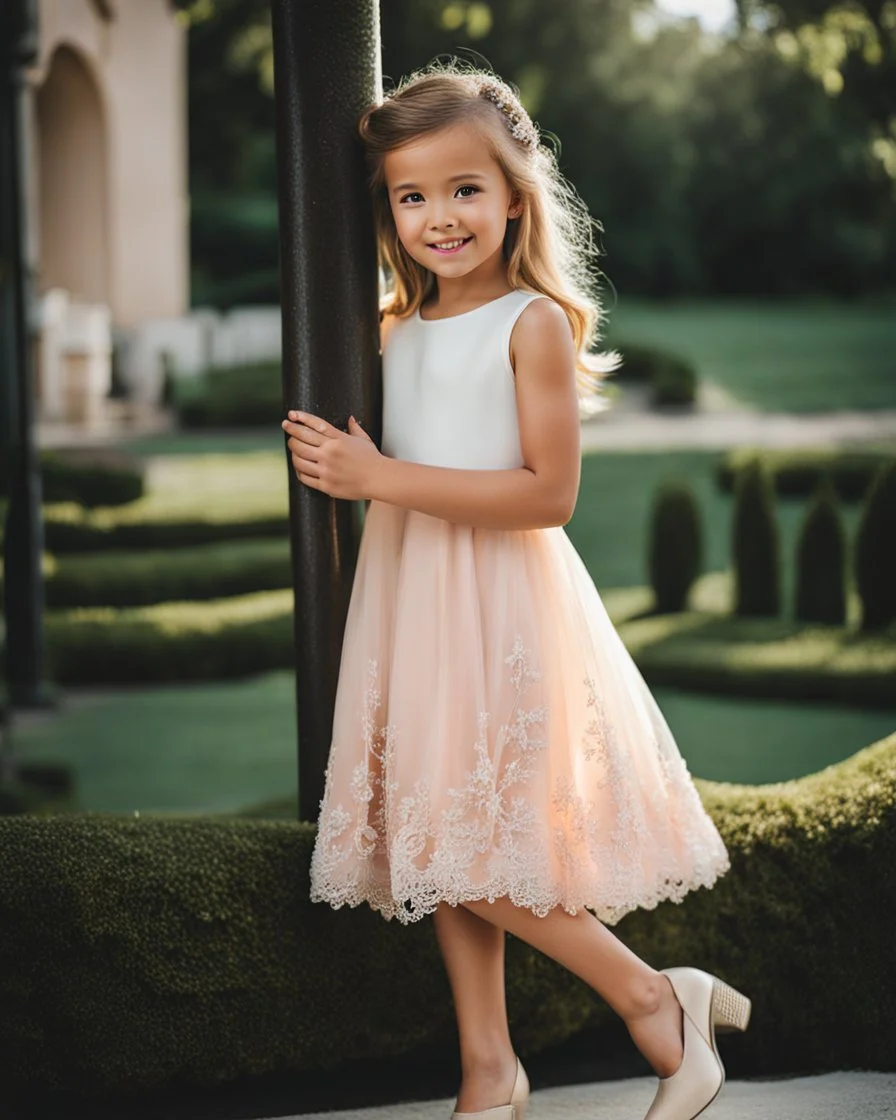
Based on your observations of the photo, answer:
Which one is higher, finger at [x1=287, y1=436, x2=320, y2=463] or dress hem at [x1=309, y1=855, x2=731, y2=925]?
finger at [x1=287, y1=436, x2=320, y2=463]

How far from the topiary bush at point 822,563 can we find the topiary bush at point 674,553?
63 centimetres

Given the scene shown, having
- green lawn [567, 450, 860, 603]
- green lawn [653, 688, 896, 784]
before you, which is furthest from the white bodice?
green lawn [567, 450, 860, 603]

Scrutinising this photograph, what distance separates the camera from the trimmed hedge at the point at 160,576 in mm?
8641

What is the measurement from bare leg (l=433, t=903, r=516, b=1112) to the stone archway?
15.8 meters

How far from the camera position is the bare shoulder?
249 cm

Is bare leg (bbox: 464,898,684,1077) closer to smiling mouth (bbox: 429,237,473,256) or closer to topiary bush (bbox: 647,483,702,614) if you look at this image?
smiling mouth (bbox: 429,237,473,256)

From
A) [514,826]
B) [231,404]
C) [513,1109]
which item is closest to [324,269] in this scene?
[514,826]

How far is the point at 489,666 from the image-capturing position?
2.49m

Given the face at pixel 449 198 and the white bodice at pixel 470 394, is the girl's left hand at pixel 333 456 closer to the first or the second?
the white bodice at pixel 470 394

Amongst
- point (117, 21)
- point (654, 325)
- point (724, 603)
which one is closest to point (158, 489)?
point (724, 603)

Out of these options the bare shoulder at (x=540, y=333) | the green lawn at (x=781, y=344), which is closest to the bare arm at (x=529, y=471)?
the bare shoulder at (x=540, y=333)

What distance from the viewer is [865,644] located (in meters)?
7.70

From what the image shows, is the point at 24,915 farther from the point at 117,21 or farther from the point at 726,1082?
the point at 117,21

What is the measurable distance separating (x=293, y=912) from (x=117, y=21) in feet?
52.6
